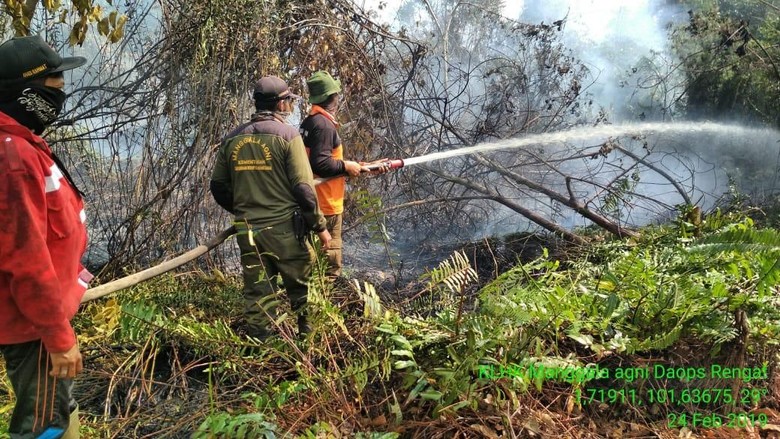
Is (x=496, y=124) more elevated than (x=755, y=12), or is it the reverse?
(x=755, y=12)

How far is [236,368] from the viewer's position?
9.63 ft

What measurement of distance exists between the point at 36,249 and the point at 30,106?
1.90ft

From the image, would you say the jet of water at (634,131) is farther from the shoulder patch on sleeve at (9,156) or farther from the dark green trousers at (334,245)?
the shoulder patch on sleeve at (9,156)

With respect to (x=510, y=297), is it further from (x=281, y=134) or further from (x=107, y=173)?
(x=107, y=173)

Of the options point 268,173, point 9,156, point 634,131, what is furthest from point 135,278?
point 634,131

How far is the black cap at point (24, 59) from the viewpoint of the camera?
6.64 feet

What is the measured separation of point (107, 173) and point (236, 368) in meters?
2.62

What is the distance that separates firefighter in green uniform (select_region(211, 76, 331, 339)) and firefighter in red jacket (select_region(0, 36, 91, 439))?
4.08 feet

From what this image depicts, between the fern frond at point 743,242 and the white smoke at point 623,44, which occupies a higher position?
the white smoke at point 623,44

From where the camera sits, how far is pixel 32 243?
1.86 meters

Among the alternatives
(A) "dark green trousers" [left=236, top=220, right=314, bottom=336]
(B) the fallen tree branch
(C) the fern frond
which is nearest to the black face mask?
(B) the fallen tree branch

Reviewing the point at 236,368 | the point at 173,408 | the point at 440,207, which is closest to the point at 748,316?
the point at 236,368

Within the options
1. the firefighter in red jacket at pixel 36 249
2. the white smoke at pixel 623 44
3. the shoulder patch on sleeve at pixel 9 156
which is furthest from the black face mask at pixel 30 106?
the white smoke at pixel 623 44

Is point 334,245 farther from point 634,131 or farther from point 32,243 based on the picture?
point 634,131
